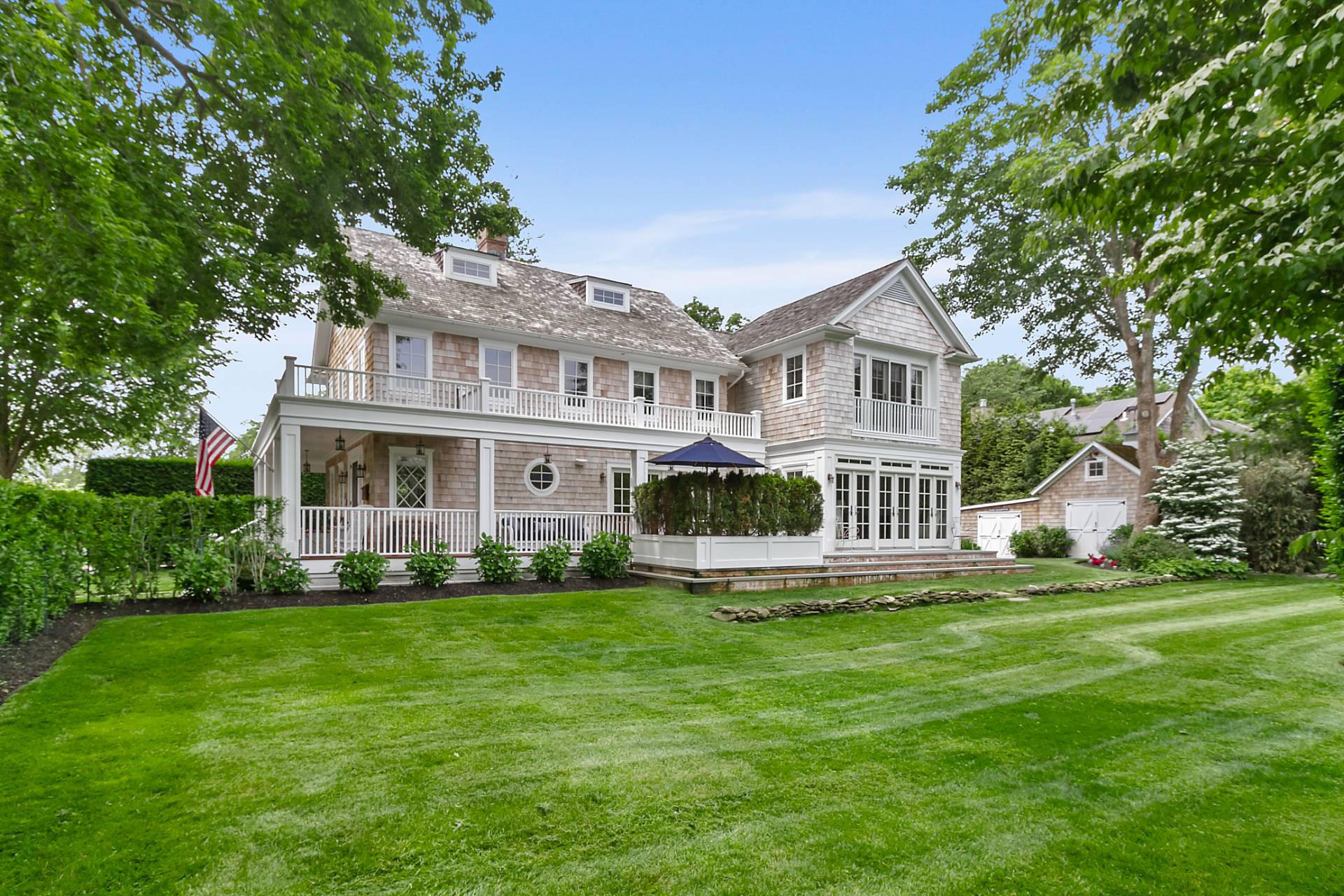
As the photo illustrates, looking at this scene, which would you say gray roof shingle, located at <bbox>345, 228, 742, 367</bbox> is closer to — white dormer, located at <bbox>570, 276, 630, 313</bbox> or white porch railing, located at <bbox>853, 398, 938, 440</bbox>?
white dormer, located at <bbox>570, 276, 630, 313</bbox>

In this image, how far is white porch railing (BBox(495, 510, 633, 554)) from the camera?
14430 millimetres

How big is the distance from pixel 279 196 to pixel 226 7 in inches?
111

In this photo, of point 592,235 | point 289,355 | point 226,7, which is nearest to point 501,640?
point 289,355

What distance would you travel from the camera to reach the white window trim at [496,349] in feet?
54.9

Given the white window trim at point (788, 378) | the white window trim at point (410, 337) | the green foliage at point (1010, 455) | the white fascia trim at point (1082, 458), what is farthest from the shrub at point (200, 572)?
the green foliage at point (1010, 455)

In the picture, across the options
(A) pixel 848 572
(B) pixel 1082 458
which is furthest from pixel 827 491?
(B) pixel 1082 458

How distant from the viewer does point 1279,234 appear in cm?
464

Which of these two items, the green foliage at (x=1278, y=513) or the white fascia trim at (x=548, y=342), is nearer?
the white fascia trim at (x=548, y=342)

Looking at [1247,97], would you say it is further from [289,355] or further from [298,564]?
[289,355]

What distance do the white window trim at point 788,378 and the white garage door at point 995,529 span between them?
7722 mm

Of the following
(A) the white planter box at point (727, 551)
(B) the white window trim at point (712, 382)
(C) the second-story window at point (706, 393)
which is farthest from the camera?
(C) the second-story window at point (706, 393)

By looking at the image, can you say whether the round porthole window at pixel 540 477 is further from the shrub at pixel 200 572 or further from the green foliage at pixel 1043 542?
the green foliage at pixel 1043 542

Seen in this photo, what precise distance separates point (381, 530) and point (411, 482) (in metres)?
3.05

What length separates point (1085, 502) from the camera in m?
24.6
